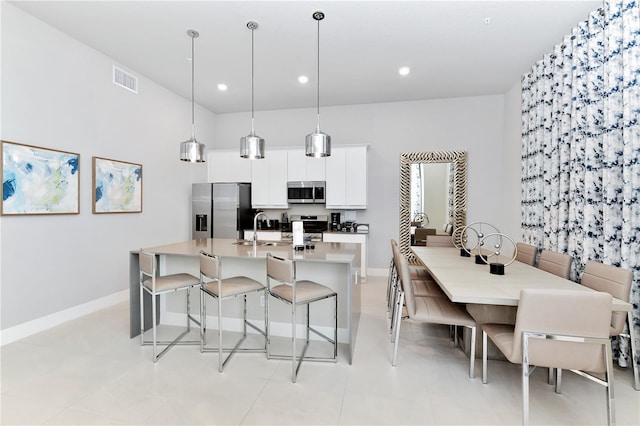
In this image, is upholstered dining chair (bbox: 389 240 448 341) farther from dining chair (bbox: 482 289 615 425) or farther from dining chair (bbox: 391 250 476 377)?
dining chair (bbox: 482 289 615 425)

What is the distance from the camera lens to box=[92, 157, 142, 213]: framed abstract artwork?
3686mm

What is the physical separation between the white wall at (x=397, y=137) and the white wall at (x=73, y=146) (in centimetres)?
226

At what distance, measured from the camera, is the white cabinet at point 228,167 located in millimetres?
5555

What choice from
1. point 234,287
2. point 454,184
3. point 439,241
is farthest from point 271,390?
point 454,184

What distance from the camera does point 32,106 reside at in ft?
9.85

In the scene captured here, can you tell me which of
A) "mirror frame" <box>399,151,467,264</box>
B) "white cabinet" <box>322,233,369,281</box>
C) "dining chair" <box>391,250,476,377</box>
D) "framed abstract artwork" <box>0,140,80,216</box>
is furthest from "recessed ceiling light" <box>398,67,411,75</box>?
"framed abstract artwork" <box>0,140,80,216</box>

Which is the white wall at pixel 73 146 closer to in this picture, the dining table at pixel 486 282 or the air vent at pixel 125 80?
the air vent at pixel 125 80

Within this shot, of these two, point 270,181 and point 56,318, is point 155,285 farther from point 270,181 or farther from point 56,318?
point 270,181

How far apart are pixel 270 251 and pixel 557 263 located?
273 cm

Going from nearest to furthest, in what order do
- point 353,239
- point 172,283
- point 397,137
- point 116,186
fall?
point 172,283, point 116,186, point 353,239, point 397,137

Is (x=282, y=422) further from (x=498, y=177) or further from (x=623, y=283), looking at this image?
(x=498, y=177)

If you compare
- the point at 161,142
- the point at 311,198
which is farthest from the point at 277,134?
the point at 161,142

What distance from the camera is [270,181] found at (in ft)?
18.0

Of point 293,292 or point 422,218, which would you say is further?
point 422,218
